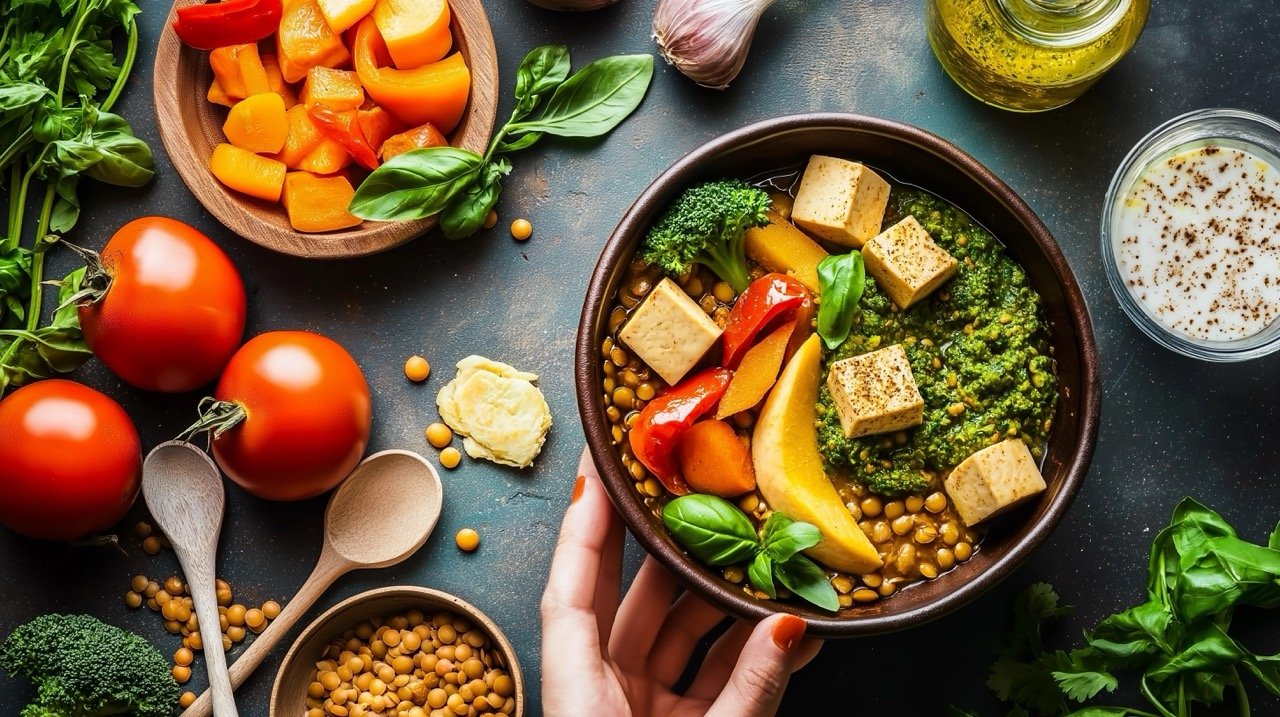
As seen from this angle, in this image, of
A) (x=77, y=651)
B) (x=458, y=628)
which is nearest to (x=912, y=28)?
(x=458, y=628)

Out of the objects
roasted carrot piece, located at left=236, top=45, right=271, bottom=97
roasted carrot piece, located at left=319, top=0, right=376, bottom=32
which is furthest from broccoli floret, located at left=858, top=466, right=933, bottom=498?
roasted carrot piece, located at left=236, top=45, right=271, bottom=97

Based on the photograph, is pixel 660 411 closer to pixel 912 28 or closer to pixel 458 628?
pixel 458 628

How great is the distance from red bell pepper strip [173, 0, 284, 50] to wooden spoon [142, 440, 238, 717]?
1213 millimetres

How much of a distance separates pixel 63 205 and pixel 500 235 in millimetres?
1372

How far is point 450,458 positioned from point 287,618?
27.3 inches

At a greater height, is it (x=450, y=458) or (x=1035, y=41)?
(x=1035, y=41)

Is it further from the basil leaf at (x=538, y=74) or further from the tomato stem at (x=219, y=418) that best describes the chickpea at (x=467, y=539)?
the basil leaf at (x=538, y=74)

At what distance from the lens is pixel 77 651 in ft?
10.1

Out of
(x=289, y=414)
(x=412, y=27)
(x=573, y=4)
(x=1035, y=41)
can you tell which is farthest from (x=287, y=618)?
(x=1035, y=41)

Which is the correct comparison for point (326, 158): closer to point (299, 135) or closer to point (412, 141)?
point (299, 135)

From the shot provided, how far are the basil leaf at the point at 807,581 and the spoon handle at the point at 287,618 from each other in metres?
1.39

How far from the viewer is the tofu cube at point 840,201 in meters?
2.77

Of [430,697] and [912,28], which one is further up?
[912,28]

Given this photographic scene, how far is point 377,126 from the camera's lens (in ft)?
10.4
